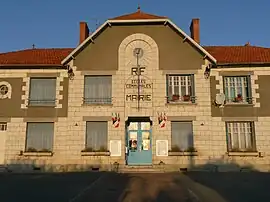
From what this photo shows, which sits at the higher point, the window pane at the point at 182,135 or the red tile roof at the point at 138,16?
the red tile roof at the point at 138,16

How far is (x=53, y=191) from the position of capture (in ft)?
32.7

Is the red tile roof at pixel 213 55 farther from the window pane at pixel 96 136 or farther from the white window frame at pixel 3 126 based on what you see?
the window pane at pixel 96 136

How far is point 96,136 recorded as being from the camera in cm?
1722

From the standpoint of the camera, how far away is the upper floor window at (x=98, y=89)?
693 inches

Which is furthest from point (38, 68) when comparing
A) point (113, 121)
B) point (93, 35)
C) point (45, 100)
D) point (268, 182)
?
point (268, 182)

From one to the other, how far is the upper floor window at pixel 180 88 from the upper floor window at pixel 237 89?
192 cm

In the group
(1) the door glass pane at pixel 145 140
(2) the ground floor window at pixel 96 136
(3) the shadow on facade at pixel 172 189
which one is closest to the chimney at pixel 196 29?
(1) the door glass pane at pixel 145 140

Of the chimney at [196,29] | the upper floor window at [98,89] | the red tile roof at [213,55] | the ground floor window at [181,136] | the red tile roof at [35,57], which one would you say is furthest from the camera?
the chimney at [196,29]

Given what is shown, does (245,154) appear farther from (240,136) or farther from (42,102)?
(42,102)

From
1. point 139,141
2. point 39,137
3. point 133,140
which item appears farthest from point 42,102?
point 139,141

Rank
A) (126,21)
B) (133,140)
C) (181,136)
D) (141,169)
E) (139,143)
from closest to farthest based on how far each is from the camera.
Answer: (141,169) < (181,136) < (139,143) < (133,140) < (126,21)

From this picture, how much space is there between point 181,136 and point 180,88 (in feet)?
8.75

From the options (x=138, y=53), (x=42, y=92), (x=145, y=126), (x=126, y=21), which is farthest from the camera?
(x=126, y=21)

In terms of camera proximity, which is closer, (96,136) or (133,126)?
(96,136)
